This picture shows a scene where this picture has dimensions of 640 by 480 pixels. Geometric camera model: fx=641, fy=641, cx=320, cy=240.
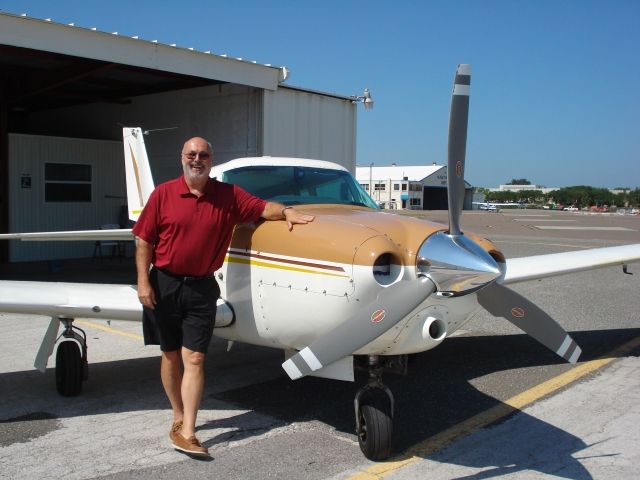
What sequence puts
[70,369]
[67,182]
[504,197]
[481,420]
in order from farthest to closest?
[504,197] < [67,182] < [70,369] < [481,420]

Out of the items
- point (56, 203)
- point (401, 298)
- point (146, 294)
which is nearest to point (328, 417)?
point (401, 298)

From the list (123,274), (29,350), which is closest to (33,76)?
(123,274)

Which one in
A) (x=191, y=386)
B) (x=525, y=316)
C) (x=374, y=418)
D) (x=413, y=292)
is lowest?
(x=374, y=418)

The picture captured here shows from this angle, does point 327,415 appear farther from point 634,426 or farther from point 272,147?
point 272,147

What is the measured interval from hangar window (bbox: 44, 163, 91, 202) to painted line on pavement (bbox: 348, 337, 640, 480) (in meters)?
12.9

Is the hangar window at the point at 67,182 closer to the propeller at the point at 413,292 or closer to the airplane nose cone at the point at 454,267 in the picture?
the propeller at the point at 413,292

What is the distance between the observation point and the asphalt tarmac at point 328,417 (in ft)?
12.6

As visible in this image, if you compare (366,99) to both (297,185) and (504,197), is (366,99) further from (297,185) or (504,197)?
(504,197)

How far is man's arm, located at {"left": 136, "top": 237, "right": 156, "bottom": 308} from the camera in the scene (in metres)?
3.94

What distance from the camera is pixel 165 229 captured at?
397cm

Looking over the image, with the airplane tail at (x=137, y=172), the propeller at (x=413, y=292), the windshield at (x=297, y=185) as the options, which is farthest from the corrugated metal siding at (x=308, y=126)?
the propeller at (x=413, y=292)

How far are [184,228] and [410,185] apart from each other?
238 feet

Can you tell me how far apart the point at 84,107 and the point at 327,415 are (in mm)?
14636

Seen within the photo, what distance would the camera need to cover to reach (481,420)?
15.3 ft
